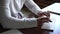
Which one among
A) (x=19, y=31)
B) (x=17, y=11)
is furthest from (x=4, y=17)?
(x=17, y=11)

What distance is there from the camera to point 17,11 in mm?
1306

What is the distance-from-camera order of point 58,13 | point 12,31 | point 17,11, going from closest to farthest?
1. point 12,31
2. point 17,11
3. point 58,13

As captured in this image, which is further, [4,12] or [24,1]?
[24,1]

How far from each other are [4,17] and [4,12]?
0.04m

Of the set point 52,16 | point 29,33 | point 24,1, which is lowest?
point 29,33

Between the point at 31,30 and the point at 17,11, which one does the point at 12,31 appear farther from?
the point at 17,11

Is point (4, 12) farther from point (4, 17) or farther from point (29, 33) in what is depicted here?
point (29, 33)

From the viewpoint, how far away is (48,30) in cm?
107

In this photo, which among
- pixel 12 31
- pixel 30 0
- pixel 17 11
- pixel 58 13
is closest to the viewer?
pixel 12 31

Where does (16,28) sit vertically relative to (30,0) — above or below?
below

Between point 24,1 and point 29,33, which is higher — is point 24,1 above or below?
above

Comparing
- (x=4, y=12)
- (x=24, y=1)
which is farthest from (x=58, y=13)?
(x=4, y=12)

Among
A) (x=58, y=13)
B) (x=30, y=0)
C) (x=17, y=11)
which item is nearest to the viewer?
(x=17, y=11)

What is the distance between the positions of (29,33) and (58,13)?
57 cm
